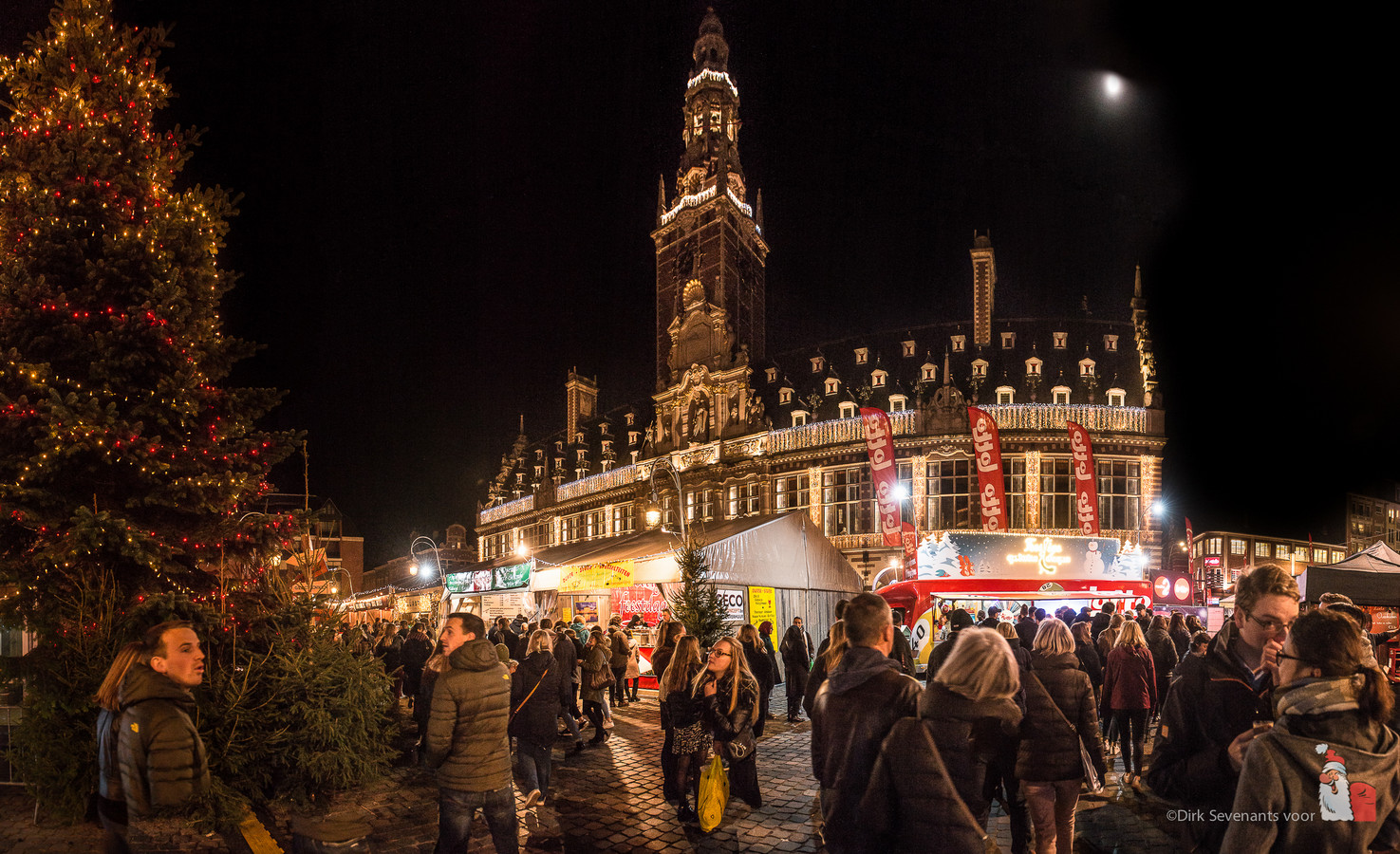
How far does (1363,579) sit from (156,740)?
1640 cm

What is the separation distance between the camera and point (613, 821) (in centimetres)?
695

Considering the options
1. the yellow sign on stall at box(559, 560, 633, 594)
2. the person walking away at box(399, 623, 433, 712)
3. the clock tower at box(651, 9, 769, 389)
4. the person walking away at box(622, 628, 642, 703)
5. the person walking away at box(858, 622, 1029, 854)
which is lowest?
the person walking away at box(622, 628, 642, 703)

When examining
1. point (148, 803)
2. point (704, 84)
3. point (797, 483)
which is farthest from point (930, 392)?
point (148, 803)

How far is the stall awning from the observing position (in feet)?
48.9

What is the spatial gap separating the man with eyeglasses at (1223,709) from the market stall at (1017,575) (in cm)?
1557

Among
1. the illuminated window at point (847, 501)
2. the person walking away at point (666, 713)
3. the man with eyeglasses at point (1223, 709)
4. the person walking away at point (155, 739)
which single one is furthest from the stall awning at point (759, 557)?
the illuminated window at point (847, 501)

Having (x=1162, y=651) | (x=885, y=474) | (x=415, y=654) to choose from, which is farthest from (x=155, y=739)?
(x=885, y=474)

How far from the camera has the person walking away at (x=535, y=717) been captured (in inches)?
282

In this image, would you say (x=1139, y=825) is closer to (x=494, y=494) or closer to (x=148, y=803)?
(x=148, y=803)

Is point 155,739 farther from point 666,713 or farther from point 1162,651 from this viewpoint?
point 1162,651

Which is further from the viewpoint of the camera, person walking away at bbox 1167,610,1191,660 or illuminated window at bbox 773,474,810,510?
illuminated window at bbox 773,474,810,510

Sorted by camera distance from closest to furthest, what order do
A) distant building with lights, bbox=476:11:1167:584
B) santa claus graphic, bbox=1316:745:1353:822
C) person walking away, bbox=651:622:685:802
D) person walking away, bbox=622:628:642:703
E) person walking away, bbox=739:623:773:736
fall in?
1. santa claus graphic, bbox=1316:745:1353:822
2. person walking away, bbox=651:622:685:802
3. person walking away, bbox=739:623:773:736
4. person walking away, bbox=622:628:642:703
5. distant building with lights, bbox=476:11:1167:584

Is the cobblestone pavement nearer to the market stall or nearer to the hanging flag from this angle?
the market stall

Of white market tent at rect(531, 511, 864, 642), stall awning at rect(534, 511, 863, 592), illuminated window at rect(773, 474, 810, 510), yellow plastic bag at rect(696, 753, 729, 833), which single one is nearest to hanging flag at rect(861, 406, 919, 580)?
illuminated window at rect(773, 474, 810, 510)
